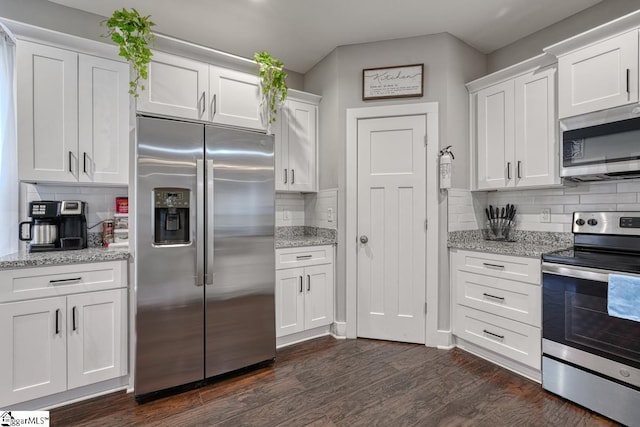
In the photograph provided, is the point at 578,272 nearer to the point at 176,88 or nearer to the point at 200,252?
the point at 200,252

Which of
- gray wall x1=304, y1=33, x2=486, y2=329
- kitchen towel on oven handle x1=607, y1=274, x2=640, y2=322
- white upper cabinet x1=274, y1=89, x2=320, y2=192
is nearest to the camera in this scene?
kitchen towel on oven handle x1=607, y1=274, x2=640, y2=322

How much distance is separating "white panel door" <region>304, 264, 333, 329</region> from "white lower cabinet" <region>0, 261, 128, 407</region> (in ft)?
4.82

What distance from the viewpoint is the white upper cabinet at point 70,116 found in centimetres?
208

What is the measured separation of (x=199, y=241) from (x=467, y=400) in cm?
212

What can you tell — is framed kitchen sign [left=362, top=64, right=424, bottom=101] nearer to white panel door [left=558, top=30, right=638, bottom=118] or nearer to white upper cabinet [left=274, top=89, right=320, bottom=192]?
white upper cabinet [left=274, top=89, right=320, bottom=192]

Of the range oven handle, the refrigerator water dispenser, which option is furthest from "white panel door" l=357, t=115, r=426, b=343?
the refrigerator water dispenser

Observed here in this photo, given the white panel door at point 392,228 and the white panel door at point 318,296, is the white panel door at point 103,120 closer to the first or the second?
the white panel door at point 318,296

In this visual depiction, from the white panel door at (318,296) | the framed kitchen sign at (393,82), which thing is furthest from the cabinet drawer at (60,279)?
the framed kitchen sign at (393,82)

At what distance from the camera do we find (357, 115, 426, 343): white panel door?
287 cm

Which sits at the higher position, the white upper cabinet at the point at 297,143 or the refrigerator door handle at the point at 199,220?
the white upper cabinet at the point at 297,143

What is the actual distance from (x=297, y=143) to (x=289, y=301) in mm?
1592

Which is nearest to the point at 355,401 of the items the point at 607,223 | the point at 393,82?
the point at 607,223

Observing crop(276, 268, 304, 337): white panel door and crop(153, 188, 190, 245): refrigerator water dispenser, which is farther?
crop(276, 268, 304, 337): white panel door

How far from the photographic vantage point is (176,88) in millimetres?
2283
